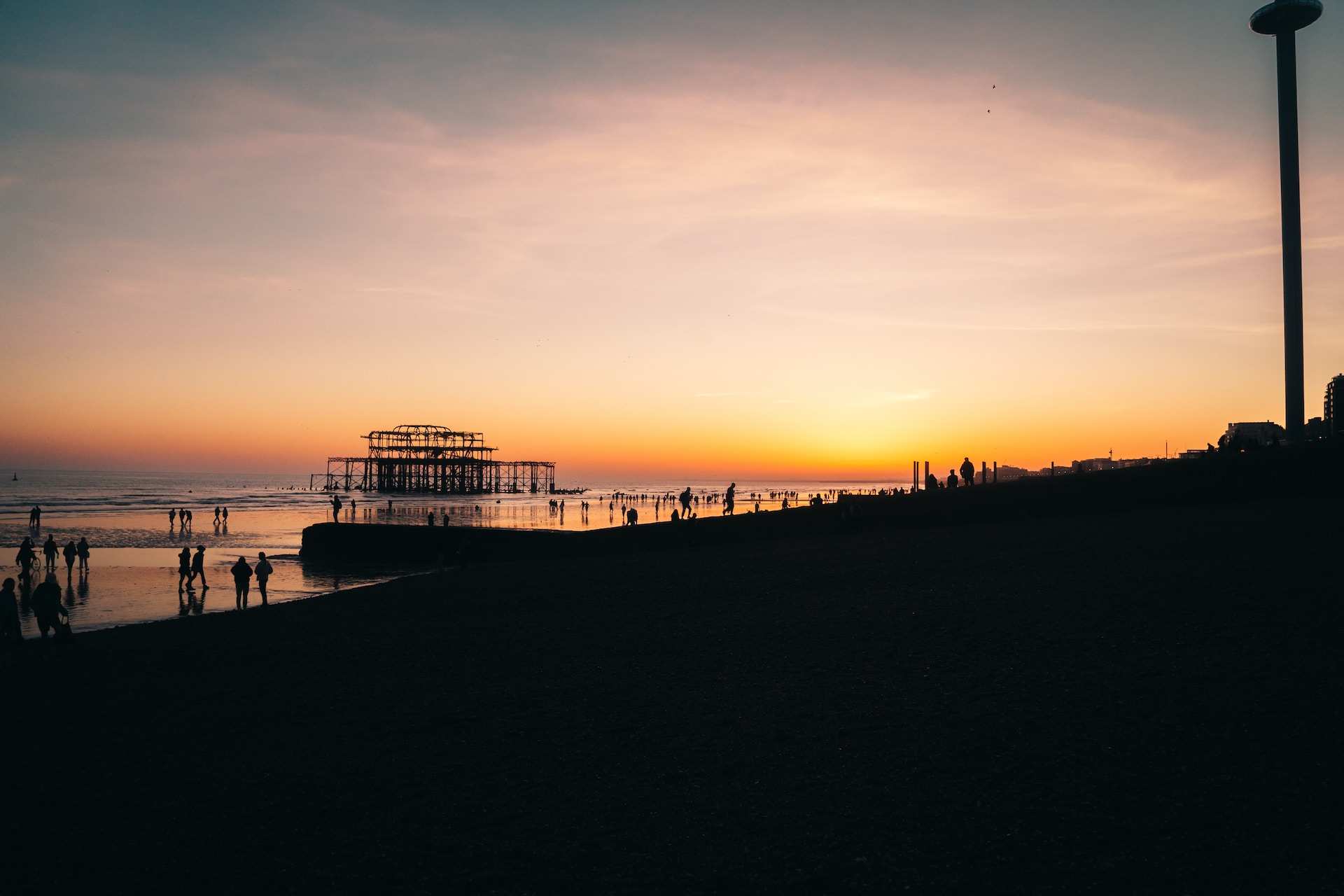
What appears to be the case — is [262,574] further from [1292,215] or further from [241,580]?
[1292,215]

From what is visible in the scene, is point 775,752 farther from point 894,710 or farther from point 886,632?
point 886,632

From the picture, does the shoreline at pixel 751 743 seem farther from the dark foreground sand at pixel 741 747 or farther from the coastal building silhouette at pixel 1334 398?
the coastal building silhouette at pixel 1334 398

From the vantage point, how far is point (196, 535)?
1801 inches

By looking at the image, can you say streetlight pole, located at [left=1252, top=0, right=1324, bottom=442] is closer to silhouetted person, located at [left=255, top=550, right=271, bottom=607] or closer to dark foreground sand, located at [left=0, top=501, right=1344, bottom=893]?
dark foreground sand, located at [left=0, top=501, right=1344, bottom=893]

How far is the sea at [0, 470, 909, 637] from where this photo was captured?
21078 mm

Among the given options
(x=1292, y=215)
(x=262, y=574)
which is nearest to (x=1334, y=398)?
(x=1292, y=215)

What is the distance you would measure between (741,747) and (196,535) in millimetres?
46657

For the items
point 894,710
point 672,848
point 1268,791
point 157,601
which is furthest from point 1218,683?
point 157,601

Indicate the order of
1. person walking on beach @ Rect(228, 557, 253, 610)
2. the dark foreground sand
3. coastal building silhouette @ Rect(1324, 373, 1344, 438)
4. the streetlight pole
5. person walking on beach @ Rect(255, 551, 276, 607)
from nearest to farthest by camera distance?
the dark foreground sand < person walking on beach @ Rect(228, 557, 253, 610) < person walking on beach @ Rect(255, 551, 276, 607) < the streetlight pole < coastal building silhouette @ Rect(1324, 373, 1344, 438)

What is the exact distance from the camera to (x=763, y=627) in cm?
1224

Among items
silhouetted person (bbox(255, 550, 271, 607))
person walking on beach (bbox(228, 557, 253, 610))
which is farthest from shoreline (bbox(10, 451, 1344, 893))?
silhouetted person (bbox(255, 550, 271, 607))

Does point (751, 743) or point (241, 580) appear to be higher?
point (241, 580)

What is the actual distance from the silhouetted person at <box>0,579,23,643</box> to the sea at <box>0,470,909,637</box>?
10.2 ft

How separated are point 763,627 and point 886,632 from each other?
1881mm
